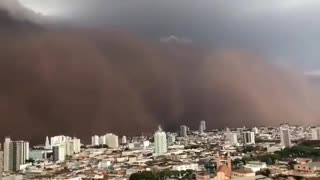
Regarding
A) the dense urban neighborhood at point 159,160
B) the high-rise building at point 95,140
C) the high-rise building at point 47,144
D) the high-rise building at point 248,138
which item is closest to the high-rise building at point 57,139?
the dense urban neighborhood at point 159,160

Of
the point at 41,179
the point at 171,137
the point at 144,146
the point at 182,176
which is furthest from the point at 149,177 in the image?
the point at 171,137

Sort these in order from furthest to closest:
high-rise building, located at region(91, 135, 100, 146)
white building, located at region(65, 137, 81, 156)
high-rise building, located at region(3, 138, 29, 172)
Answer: high-rise building, located at region(91, 135, 100, 146) → white building, located at region(65, 137, 81, 156) → high-rise building, located at region(3, 138, 29, 172)

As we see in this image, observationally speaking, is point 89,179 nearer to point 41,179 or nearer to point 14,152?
point 41,179

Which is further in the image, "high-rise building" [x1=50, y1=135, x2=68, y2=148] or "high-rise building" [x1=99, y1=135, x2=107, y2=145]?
"high-rise building" [x1=99, y1=135, x2=107, y2=145]

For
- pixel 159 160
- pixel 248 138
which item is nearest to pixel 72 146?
pixel 159 160

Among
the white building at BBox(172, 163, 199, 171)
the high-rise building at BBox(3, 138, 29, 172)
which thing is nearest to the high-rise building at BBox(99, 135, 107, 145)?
the high-rise building at BBox(3, 138, 29, 172)

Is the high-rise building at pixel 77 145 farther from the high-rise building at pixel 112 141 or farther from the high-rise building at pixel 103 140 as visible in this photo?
the high-rise building at pixel 103 140

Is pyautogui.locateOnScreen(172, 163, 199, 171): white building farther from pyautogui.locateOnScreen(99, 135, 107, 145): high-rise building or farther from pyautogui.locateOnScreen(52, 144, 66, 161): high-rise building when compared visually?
pyautogui.locateOnScreen(99, 135, 107, 145): high-rise building
